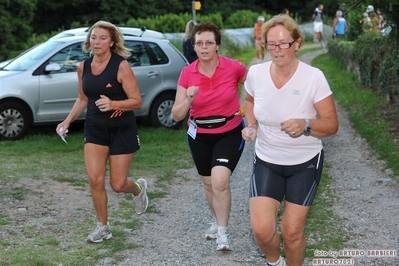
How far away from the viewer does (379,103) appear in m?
14.9

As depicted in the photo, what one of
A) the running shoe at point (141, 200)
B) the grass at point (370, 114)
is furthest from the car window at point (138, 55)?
the running shoe at point (141, 200)

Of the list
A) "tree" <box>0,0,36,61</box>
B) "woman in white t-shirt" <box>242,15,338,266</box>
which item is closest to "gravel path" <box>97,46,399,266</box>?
"woman in white t-shirt" <box>242,15,338,266</box>

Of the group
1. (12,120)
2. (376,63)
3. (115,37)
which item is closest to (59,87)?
(12,120)

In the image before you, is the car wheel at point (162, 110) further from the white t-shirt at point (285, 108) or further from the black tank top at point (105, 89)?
the white t-shirt at point (285, 108)

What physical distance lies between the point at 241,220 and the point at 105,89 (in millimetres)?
2062

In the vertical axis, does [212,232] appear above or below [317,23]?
above

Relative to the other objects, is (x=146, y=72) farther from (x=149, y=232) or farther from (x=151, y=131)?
(x=149, y=232)

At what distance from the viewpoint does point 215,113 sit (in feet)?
20.7

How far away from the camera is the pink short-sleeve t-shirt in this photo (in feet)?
20.6

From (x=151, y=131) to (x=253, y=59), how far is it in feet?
54.9

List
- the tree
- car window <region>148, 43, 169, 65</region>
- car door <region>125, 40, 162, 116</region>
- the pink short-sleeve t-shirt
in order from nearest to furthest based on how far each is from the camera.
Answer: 1. the pink short-sleeve t-shirt
2. car door <region>125, 40, 162, 116</region>
3. car window <region>148, 43, 169, 65</region>
4. the tree

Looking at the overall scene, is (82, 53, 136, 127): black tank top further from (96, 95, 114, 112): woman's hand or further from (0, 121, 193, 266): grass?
(0, 121, 193, 266): grass

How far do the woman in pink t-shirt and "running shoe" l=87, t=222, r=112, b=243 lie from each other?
103 cm

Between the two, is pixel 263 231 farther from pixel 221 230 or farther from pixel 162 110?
pixel 162 110
